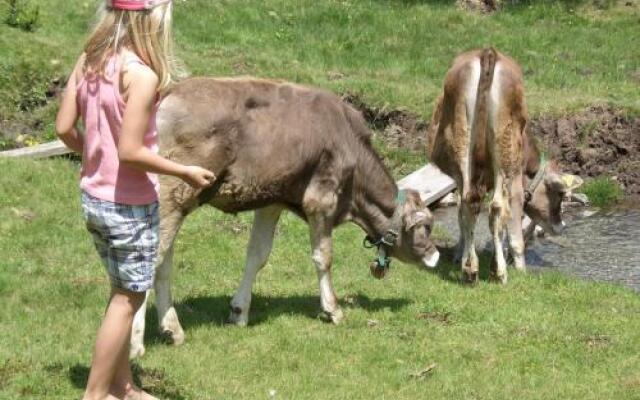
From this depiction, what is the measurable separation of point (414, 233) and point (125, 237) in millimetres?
4242

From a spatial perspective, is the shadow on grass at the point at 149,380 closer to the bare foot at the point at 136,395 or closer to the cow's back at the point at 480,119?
the bare foot at the point at 136,395

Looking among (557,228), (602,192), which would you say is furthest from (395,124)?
(557,228)

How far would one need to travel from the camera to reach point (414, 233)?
1022 cm

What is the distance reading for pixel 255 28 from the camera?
19812 millimetres

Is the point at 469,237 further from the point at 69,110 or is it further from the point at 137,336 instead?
the point at 69,110

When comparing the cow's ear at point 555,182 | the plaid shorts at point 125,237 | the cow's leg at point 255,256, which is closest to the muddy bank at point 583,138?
the cow's ear at point 555,182

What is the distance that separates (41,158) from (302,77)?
484cm

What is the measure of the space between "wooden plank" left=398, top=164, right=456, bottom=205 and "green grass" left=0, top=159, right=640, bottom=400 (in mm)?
1857

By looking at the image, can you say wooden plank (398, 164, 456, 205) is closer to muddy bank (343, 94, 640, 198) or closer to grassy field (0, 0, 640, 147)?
muddy bank (343, 94, 640, 198)

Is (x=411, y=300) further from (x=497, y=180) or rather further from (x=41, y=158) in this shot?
(x=41, y=158)

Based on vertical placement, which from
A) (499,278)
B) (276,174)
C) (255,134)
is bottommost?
(499,278)

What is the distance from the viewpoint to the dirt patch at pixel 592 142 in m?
16.2

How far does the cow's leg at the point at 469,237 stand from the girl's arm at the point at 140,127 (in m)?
5.56

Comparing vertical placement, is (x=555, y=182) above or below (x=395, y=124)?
above
